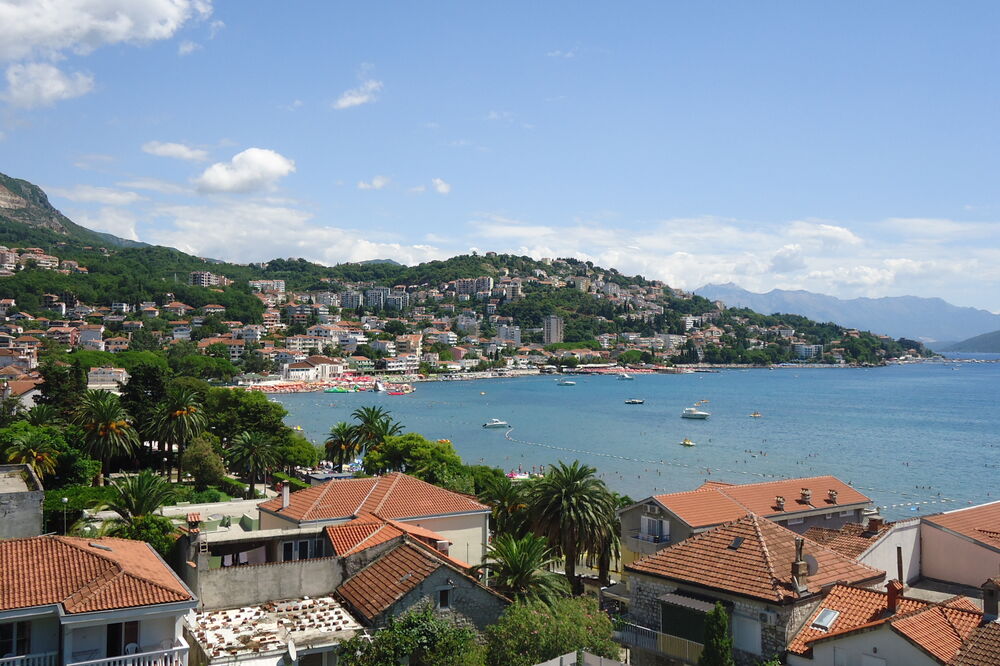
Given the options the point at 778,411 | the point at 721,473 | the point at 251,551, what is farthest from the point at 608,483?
the point at 778,411

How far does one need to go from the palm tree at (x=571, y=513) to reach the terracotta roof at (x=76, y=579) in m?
10.4

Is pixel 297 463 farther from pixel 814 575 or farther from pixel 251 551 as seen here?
pixel 814 575

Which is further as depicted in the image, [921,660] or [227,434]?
[227,434]

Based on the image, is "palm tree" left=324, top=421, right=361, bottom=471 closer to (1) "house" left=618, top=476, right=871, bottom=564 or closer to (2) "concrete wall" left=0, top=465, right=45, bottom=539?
(1) "house" left=618, top=476, right=871, bottom=564

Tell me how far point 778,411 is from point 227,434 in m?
85.5

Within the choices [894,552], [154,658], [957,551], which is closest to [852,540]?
[894,552]

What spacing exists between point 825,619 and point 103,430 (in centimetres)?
3025

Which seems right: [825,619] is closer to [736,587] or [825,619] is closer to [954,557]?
[736,587]

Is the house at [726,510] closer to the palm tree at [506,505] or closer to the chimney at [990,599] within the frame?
the palm tree at [506,505]

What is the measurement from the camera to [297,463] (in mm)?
42000

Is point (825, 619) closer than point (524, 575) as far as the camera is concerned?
Yes

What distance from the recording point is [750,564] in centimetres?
1248

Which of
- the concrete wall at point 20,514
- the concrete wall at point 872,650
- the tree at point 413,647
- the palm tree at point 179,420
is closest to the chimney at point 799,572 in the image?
the concrete wall at point 872,650

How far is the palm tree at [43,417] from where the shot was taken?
122 feet
